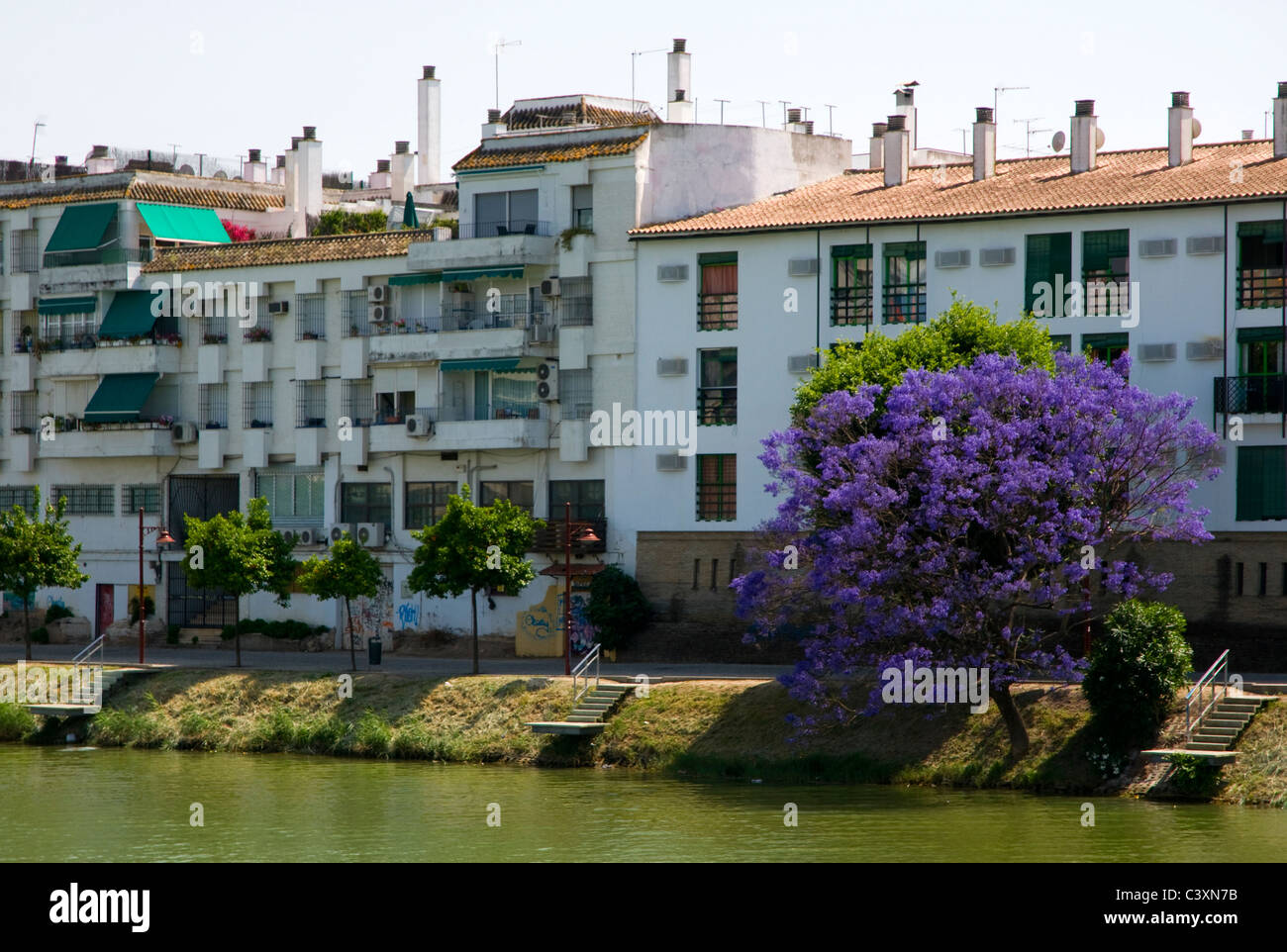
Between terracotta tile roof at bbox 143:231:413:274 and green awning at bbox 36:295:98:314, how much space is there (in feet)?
7.14

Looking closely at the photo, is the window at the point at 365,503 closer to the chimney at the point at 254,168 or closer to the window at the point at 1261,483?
the chimney at the point at 254,168

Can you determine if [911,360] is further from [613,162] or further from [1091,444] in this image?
[613,162]

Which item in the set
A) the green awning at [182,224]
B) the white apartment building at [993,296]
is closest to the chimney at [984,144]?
the white apartment building at [993,296]

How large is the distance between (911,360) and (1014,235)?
27.0ft

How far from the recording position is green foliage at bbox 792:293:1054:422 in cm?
4534

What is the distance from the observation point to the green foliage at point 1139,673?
132ft

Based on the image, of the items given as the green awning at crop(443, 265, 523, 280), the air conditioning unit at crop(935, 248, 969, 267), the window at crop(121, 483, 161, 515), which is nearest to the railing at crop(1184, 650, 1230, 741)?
the air conditioning unit at crop(935, 248, 969, 267)

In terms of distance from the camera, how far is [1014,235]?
171 feet

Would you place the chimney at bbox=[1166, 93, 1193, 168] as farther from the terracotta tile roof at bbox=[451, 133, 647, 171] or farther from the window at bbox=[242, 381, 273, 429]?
the window at bbox=[242, 381, 273, 429]

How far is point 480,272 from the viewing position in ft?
195

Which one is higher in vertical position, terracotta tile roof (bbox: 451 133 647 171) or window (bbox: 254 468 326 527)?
terracotta tile roof (bbox: 451 133 647 171)

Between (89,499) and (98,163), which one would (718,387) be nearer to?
(89,499)

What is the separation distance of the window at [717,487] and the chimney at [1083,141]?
1146 centimetres
